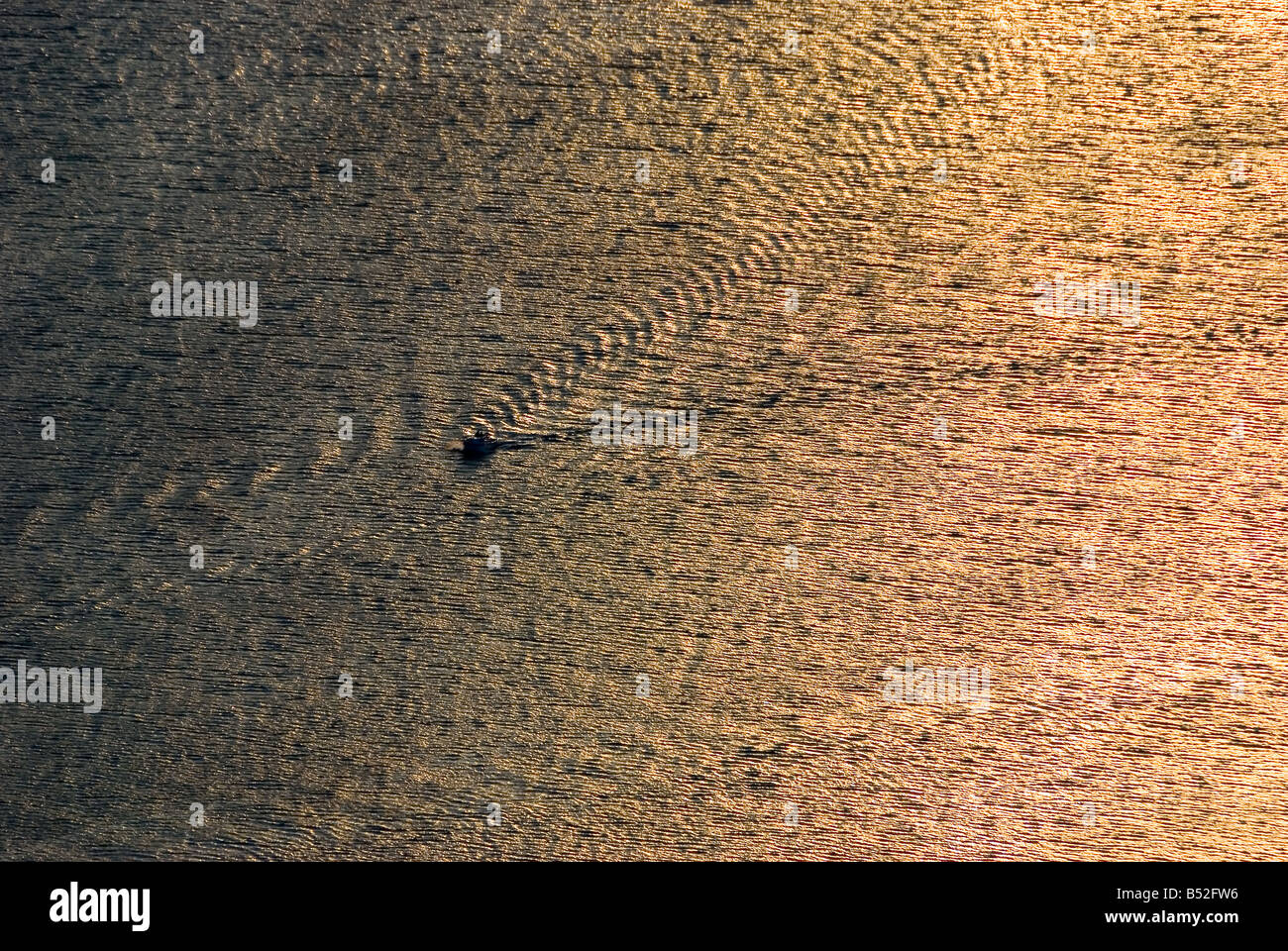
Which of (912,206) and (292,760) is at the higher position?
(912,206)

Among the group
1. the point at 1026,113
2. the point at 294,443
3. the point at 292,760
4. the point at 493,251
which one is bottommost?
the point at 292,760

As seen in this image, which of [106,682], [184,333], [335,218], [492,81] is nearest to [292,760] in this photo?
[106,682]
